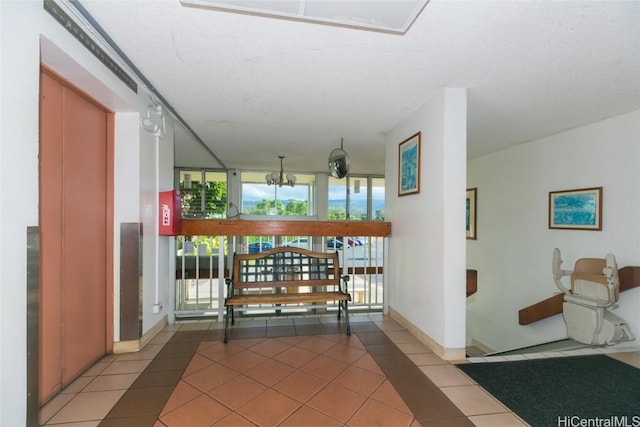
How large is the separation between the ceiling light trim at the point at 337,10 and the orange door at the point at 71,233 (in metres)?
1.17

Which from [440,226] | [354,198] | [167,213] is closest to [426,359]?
[440,226]

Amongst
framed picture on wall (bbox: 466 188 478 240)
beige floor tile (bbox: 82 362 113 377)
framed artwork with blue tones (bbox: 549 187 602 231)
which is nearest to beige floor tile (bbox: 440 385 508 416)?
beige floor tile (bbox: 82 362 113 377)

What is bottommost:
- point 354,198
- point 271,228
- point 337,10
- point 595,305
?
point 595,305

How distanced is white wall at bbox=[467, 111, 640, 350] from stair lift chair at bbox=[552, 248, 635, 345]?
34cm

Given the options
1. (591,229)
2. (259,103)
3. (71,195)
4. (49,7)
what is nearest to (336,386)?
(71,195)

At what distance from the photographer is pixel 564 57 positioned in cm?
189

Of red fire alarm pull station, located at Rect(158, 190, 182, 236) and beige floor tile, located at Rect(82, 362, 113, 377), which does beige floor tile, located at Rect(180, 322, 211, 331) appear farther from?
red fire alarm pull station, located at Rect(158, 190, 182, 236)

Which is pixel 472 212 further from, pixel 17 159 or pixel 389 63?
pixel 17 159

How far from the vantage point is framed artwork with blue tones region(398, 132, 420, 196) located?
2.81 meters

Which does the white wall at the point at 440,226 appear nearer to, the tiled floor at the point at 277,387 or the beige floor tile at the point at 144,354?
the tiled floor at the point at 277,387

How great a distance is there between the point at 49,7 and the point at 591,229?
4.88 metres

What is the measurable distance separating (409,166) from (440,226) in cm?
87

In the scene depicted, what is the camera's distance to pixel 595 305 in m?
2.62

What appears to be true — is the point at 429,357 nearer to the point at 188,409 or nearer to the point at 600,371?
the point at 600,371
